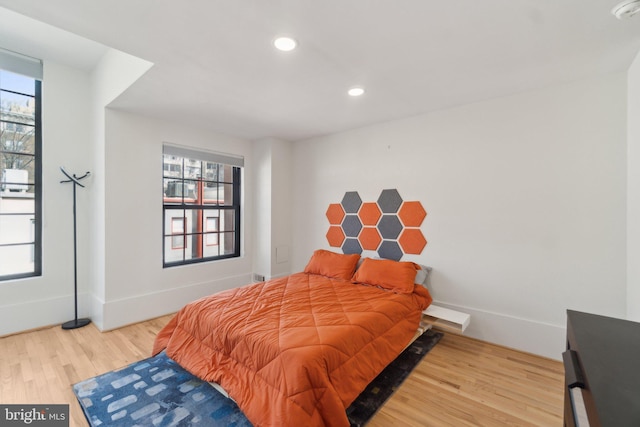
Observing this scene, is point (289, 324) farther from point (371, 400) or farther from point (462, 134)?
point (462, 134)

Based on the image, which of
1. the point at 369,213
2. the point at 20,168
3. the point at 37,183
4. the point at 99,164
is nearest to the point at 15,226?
the point at 37,183

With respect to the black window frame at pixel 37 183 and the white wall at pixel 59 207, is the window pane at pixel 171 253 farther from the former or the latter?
the black window frame at pixel 37 183

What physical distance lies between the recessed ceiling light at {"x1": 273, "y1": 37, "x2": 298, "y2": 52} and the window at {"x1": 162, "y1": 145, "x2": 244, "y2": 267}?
2218 mm

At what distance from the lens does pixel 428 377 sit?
2105 millimetres

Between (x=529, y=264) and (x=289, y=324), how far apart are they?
2.16 meters

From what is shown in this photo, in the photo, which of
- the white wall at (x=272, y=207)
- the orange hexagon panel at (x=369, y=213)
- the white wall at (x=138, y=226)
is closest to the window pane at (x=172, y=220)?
the white wall at (x=138, y=226)

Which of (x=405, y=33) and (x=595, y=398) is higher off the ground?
(x=405, y=33)

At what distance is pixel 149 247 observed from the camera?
3.22 meters

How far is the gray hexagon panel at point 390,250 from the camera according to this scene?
127 inches

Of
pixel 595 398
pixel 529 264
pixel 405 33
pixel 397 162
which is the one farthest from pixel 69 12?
pixel 529 264

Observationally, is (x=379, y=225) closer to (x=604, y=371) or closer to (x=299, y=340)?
(x=299, y=340)

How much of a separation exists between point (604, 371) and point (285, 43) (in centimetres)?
206

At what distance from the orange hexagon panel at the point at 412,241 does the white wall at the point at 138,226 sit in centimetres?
259

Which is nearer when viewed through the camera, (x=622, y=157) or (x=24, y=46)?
(x=622, y=157)
